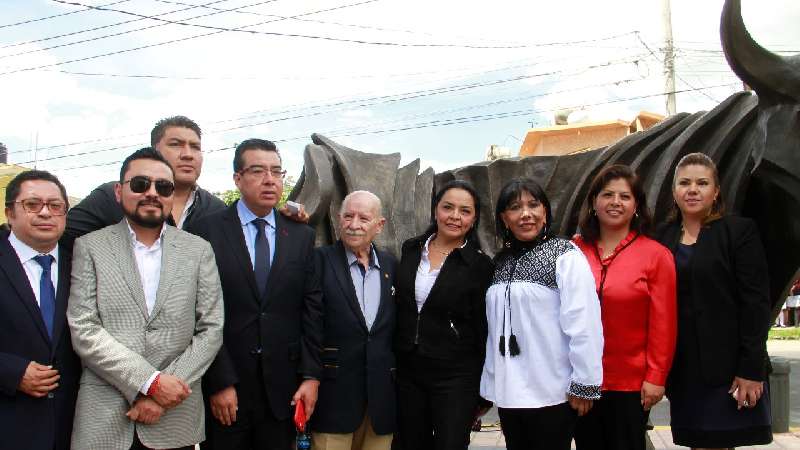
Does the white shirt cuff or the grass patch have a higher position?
the white shirt cuff

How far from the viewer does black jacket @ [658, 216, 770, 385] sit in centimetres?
277

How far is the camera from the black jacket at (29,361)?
242 cm

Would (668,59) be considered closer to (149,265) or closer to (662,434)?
(662,434)

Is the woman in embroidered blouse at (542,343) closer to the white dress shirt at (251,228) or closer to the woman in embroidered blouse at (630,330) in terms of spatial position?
the woman in embroidered blouse at (630,330)

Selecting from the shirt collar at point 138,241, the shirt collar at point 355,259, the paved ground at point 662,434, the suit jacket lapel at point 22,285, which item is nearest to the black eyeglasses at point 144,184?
the shirt collar at point 138,241

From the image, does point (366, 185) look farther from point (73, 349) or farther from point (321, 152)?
point (73, 349)

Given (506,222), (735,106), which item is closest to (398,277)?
(506,222)

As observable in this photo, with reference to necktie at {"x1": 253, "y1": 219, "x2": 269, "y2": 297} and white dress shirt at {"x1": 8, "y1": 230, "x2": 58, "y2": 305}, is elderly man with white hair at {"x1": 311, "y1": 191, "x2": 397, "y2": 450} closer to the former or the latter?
necktie at {"x1": 253, "y1": 219, "x2": 269, "y2": 297}

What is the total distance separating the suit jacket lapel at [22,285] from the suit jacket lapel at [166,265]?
391 mm

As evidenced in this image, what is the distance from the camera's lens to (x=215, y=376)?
9.08 feet

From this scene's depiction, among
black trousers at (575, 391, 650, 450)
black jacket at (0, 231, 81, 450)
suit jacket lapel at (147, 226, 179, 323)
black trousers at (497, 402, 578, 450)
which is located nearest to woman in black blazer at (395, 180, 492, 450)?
black trousers at (497, 402, 578, 450)

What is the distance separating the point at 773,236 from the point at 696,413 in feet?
3.67

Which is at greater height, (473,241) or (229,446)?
(473,241)

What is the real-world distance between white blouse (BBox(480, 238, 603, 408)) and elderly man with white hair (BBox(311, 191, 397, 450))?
48 centimetres
